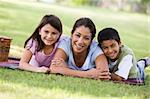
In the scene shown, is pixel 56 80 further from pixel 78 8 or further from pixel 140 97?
pixel 78 8

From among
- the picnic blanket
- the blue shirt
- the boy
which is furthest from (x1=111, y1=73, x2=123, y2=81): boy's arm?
the picnic blanket

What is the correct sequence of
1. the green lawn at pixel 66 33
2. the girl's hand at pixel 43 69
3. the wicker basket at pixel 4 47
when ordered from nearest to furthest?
the green lawn at pixel 66 33 < the girl's hand at pixel 43 69 < the wicker basket at pixel 4 47

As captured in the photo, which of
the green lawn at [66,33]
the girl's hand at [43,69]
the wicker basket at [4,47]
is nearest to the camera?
the green lawn at [66,33]

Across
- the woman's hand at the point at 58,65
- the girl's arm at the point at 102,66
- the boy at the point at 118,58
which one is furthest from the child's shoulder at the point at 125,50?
the woman's hand at the point at 58,65

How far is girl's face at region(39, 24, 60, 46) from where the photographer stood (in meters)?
2.21

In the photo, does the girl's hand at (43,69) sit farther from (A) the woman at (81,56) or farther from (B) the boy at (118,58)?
(B) the boy at (118,58)

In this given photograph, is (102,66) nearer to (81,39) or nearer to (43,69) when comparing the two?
(81,39)

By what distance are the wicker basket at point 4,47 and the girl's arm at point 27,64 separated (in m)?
0.10

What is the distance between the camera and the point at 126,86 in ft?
6.86

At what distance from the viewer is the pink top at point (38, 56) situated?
2221 mm

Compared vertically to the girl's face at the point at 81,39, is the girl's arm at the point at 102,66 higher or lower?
lower

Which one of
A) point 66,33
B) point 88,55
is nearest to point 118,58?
point 88,55

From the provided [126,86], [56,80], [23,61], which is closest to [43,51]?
[23,61]

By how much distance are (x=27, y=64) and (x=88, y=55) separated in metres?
0.29
